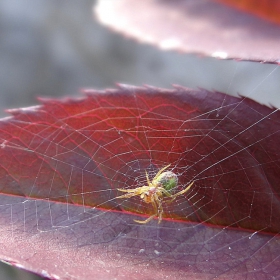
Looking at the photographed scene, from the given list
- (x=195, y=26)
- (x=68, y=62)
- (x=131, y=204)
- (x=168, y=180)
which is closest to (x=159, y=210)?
(x=131, y=204)

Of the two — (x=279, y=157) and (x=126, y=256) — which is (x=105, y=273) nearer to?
(x=126, y=256)

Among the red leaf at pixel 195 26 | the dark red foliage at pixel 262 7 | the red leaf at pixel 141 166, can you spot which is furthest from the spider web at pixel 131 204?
the dark red foliage at pixel 262 7

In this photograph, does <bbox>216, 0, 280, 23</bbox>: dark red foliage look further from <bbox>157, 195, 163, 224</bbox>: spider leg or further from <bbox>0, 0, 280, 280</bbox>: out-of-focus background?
<bbox>0, 0, 280, 280</bbox>: out-of-focus background

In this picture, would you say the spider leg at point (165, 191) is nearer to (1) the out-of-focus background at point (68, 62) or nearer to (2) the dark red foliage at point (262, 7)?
(2) the dark red foliage at point (262, 7)

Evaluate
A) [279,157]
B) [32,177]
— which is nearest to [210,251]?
[279,157]

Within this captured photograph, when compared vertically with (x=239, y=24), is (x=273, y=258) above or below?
below

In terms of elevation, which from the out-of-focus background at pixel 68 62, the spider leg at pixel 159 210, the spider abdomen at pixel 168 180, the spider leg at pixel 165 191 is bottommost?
the spider leg at pixel 159 210
